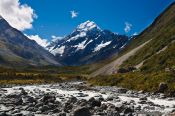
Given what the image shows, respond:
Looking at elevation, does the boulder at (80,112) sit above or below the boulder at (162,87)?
below

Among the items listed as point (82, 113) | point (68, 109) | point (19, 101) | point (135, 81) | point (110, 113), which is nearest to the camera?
point (82, 113)

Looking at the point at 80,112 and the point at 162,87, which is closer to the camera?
the point at 80,112

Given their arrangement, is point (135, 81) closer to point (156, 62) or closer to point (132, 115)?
point (156, 62)

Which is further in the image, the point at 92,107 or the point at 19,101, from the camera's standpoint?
the point at 19,101

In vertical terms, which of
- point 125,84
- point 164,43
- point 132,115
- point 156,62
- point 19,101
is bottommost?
point 132,115

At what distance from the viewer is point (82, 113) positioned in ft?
106

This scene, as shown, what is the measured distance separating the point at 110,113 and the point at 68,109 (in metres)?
5.34

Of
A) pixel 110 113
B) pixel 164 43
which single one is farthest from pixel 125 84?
pixel 164 43

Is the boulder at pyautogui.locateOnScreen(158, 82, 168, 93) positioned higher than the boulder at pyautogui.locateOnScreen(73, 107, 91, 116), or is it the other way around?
the boulder at pyautogui.locateOnScreen(158, 82, 168, 93)

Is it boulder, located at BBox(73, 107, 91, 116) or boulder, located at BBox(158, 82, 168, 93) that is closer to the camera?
boulder, located at BBox(73, 107, 91, 116)

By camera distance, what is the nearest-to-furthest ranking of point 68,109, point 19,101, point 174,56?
point 68,109, point 19,101, point 174,56

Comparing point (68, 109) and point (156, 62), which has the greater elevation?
point (156, 62)

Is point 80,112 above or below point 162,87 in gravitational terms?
below

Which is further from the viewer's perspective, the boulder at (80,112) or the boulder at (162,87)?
the boulder at (162,87)
